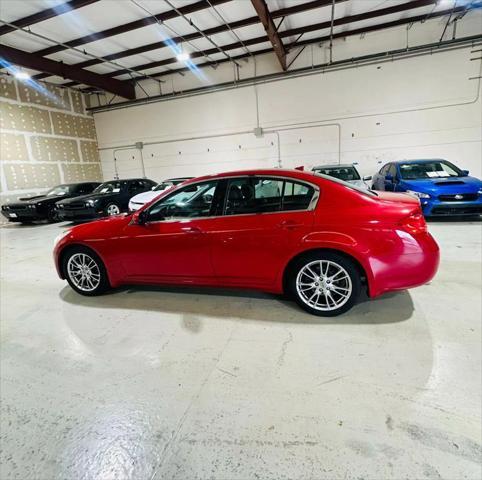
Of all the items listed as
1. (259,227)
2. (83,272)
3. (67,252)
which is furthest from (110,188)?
(259,227)

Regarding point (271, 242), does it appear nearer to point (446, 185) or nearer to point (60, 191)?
point (446, 185)

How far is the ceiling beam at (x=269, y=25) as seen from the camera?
639 cm

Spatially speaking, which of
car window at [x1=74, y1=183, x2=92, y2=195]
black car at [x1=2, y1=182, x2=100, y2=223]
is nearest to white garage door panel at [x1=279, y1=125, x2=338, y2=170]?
car window at [x1=74, y1=183, x2=92, y2=195]

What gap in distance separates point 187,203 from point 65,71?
1020 cm

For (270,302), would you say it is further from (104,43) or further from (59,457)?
(104,43)

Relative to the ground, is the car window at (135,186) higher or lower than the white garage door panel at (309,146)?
lower

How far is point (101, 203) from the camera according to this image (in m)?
7.76

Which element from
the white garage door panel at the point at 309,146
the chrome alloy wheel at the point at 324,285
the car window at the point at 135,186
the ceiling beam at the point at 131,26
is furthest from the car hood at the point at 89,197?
the chrome alloy wheel at the point at 324,285

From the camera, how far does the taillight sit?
2.22 meters

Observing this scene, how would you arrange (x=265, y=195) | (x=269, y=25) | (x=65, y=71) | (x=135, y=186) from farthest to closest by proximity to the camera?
(x=65, y=71), (x=135, y=186), (x=269, y=25), (x=265, y=195)

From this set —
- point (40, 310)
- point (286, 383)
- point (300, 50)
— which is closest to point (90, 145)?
point (300, 50)

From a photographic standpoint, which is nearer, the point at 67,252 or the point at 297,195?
the point at 297,195

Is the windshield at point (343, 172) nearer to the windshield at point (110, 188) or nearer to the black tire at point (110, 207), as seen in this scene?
the black tire at point (110, 207)

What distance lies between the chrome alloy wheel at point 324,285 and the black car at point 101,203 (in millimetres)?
→ 6888
